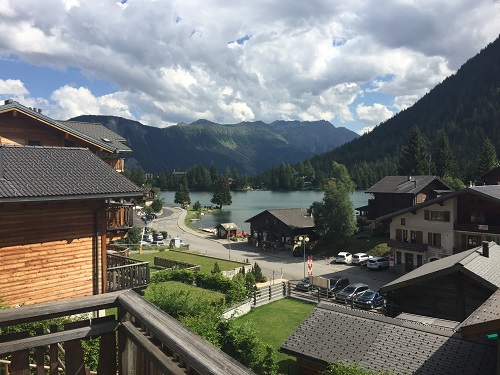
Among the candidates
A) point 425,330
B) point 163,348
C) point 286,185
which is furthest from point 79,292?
point 286,185

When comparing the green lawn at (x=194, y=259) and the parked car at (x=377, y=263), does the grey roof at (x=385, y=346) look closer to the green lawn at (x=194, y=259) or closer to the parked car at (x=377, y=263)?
the green lawn at (x=194, y=259)

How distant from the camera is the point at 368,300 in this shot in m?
29.1

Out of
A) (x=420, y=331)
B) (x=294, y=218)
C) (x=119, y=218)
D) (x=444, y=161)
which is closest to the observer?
(x=420, y=331)

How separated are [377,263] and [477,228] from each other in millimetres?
10251

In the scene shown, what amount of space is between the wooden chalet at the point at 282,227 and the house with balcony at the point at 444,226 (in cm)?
1559

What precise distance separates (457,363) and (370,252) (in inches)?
1543

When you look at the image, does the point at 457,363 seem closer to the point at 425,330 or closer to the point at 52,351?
the point at 425,330

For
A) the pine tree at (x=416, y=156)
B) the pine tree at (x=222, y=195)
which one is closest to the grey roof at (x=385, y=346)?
the pine tree at (x=416, y=156)

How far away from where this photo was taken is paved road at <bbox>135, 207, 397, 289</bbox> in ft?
135

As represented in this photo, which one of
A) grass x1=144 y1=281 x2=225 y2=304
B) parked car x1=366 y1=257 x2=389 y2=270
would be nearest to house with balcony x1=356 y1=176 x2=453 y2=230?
parked car x1=366 y1=257 x2=389 y2=270

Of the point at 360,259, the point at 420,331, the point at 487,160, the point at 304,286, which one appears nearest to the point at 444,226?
the point at 360,259

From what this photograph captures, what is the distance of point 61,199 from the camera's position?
14.3 m

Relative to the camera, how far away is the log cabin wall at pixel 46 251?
45.8 ft

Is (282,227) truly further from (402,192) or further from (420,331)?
(420,331)
